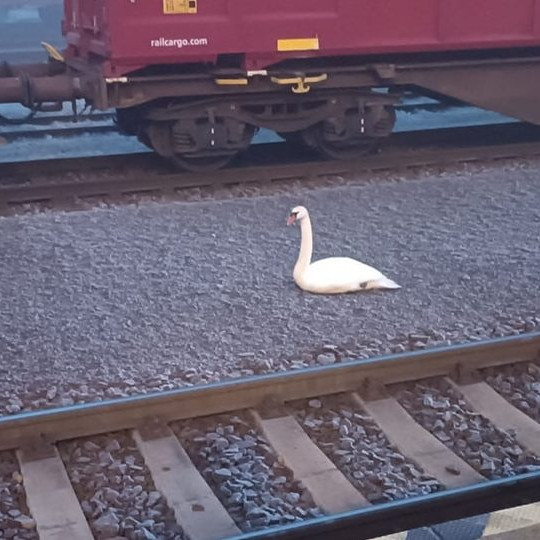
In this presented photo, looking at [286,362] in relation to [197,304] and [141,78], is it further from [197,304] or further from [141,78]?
[141,78]

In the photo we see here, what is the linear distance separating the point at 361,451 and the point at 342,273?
2.04m

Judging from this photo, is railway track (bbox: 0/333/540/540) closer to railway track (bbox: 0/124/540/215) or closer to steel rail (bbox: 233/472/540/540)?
steel rail (bbox: 233/472/540/540)

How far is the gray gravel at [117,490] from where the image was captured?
13.0 ft

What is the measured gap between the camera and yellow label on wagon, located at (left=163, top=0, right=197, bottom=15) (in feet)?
30.1

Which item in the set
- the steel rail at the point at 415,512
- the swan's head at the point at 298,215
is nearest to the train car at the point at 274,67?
the swan's head at the point at 298,215

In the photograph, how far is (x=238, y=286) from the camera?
21.8 feet

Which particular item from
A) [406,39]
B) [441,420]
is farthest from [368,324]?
[406,39]

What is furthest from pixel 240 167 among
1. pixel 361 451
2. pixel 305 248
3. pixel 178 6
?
pixel 361 451

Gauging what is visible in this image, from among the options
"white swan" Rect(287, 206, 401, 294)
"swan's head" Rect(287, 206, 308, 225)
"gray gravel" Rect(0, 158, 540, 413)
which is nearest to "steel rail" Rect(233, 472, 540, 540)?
"gray gravel" Rect(0, 158, 540, 413)

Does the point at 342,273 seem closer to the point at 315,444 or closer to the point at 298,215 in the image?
the point at 298,215

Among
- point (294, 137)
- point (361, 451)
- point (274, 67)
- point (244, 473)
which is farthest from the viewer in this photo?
point (294, 137)

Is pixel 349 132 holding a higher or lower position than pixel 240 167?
higher

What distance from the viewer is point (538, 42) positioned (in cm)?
1069

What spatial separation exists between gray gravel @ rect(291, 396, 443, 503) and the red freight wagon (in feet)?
17.2
